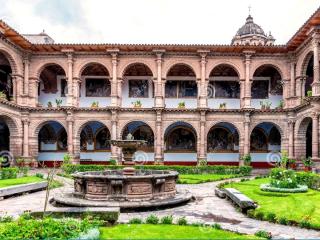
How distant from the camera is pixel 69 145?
90.7 feet

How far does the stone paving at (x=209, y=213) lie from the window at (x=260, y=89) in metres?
17.6

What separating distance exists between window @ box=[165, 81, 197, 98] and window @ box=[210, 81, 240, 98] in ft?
5.97

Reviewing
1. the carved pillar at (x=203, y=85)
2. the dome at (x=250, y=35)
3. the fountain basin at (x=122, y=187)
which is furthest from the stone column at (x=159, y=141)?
the dome at (x=250, y=35)

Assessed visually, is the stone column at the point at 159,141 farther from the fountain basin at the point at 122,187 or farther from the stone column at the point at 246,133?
the fountain basin at the point at 122,187

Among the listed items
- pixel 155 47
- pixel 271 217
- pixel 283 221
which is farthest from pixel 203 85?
pixel 283 221

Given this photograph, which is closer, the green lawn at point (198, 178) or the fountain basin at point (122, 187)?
the fountain basin at point (122, 187)

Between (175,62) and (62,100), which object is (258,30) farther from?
(62,100)

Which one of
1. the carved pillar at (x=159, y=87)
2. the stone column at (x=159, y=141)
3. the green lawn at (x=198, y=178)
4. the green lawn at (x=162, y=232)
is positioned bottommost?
the green lawn at (x=198, y=178)

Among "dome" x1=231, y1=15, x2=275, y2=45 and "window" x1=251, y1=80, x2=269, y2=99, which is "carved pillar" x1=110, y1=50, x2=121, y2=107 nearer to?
"window" x1=251, y1=80, x2=269, y2=99

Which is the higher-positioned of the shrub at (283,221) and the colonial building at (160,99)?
the colonial building at (160,99)

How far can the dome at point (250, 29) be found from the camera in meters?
46.7

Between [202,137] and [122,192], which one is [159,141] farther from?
[122,192]

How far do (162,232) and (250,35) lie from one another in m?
42.7

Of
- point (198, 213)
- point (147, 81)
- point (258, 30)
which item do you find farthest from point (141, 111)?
point (258, 30)
